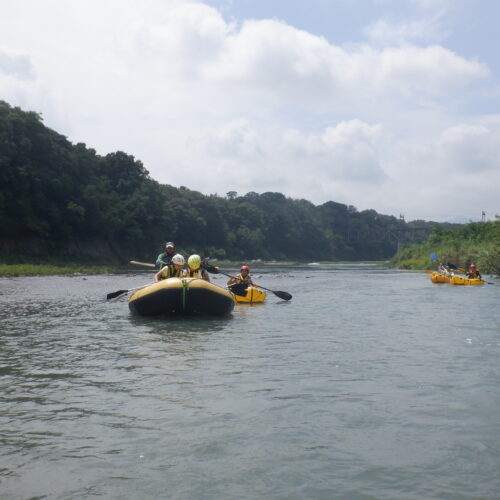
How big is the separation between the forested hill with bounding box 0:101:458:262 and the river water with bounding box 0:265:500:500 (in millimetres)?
40977

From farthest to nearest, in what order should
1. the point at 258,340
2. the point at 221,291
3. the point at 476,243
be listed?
1. the point at 476,243
2. the point at 221,291
3. the point at 258,340

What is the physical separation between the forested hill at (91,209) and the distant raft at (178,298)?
36167 mm

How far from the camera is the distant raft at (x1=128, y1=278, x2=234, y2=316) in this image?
1373 centimetres

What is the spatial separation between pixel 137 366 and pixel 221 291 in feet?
20.9

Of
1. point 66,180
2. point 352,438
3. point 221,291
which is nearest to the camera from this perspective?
point 352,438

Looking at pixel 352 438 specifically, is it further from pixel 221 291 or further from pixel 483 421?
pixel 221 291

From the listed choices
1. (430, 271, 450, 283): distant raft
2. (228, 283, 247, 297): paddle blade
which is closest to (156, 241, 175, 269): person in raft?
(228, 283, 247, 297): paddle blade

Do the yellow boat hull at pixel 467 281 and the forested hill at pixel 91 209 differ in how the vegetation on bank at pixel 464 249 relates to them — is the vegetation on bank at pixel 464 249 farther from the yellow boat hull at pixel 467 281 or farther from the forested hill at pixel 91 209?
the forested hill at pixel 91 209

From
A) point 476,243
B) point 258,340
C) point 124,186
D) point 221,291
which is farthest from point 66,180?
point 258,340

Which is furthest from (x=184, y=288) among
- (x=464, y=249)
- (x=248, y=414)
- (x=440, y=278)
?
(x=464, y=249)

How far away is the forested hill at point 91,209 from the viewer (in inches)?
1948

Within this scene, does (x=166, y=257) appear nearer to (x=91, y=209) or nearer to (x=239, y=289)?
(x=239, y=289)

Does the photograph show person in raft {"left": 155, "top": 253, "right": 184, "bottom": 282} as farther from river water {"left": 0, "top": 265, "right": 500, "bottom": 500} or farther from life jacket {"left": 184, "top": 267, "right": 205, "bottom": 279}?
river water {"left": 0, "top": 265, "right": 500, "bottom": 500}

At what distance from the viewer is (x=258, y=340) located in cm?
1096
